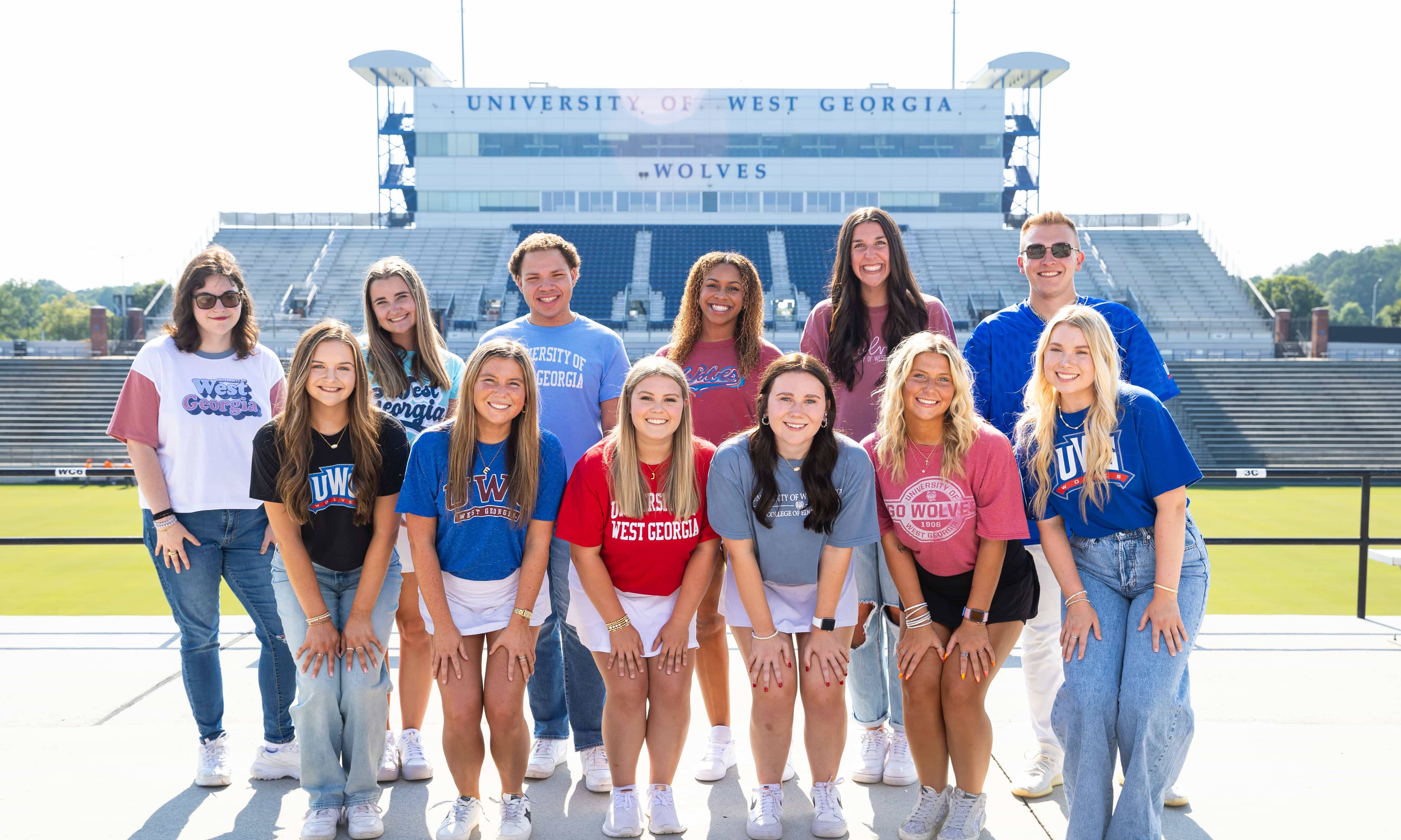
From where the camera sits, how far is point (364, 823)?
3.07 m

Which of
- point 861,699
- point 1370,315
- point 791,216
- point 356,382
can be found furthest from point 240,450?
point 1370,315

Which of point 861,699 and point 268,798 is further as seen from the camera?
point 861,699

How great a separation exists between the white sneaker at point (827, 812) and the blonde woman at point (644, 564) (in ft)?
1.57

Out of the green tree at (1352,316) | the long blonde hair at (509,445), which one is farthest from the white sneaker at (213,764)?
the green tree at (1352,316)

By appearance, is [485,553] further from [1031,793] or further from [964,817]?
[1031,793]

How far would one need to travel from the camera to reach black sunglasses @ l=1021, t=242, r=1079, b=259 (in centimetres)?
352

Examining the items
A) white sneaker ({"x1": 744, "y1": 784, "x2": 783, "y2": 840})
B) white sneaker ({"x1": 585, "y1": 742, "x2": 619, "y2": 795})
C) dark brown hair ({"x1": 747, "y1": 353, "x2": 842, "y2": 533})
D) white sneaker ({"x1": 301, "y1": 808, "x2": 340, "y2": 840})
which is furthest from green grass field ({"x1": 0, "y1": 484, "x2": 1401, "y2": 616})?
dark brown hair ({"x1": 747, "y1": 353, "x2": 842, "y2": 533})

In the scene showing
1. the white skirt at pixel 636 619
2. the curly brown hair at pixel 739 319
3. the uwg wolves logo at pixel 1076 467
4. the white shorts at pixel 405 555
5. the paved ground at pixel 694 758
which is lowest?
the paved ground at pixel 694 758

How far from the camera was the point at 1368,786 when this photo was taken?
3363mm

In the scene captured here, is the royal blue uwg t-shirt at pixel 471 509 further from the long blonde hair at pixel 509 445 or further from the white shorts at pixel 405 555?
the white shorts at pixel 405 555

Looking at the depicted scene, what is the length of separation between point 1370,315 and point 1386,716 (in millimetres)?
123130

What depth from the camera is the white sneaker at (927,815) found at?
3.04 m

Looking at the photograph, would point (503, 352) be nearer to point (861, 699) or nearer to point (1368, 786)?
point (861, 699)

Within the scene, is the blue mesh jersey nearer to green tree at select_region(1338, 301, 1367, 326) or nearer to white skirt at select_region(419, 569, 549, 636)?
white skirt at select_region(419, 569, 549, 636)
